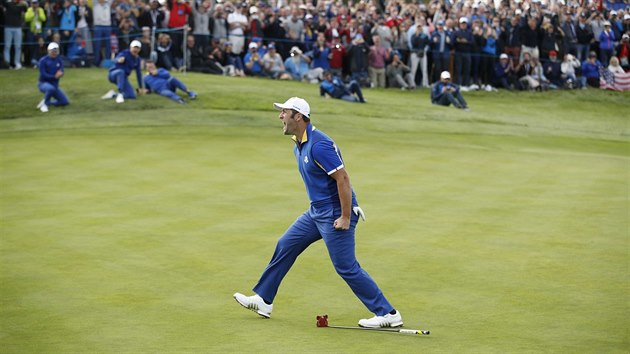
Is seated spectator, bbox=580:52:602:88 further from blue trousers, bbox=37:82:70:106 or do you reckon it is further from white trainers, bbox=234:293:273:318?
white trainers, bbox=234:293:273:318

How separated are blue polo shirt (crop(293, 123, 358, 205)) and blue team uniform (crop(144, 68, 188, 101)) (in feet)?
70.1

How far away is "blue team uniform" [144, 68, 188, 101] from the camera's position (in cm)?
3262

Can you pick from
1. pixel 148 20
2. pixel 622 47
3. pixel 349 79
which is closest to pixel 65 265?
pixel 148 20

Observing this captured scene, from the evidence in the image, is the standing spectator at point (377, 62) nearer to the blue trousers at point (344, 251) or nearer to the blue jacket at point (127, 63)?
the blue jacket at point (127, 63)

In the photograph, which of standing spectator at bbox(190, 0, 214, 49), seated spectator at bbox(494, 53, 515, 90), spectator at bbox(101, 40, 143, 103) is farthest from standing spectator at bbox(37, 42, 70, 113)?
seated spectator at bbox(494, 53, 515, 90)

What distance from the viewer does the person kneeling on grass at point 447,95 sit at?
35.9 meters

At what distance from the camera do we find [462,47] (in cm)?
3950

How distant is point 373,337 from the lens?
11398mm

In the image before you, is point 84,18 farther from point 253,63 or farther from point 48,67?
point 253,63

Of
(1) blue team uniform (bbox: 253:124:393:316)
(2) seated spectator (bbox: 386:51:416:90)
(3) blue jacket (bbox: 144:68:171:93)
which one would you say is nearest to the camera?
(1) blue team uniform (bbox: 253:124:393:316)

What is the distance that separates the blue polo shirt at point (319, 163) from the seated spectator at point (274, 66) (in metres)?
27.0

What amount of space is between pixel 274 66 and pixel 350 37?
3043 mm

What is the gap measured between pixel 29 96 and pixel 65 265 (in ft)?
62.0

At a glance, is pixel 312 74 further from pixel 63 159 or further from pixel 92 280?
pixel 92 280
